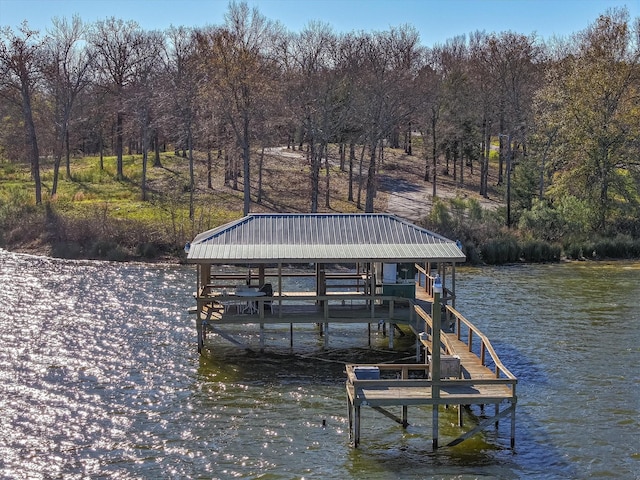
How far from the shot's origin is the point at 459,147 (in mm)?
68438

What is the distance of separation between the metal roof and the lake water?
3.84 m

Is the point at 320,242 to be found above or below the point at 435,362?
above

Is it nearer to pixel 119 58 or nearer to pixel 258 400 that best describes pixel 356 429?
pixel 258 400

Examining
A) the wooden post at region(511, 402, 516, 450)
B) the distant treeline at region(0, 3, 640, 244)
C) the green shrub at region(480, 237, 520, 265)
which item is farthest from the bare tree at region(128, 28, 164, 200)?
the wooden post at region(511, 402, 516, 450)

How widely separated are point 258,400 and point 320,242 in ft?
24.5

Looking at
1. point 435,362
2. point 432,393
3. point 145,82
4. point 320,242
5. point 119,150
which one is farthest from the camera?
point 119,150

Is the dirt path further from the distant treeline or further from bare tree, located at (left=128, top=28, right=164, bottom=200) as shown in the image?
bare tree, located at (left=128, top=28, right=164, bottom=200)

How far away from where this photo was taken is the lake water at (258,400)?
62.4ft

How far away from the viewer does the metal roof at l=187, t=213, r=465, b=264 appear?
2723 centimetres

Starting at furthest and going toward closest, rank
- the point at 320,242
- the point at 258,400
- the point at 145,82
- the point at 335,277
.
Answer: the point at 145,82, the point at 335,277, the point at 320,242, the point at 258,400

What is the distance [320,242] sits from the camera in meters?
28.9

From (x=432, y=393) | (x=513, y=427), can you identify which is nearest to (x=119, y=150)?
(x=432, y=393)

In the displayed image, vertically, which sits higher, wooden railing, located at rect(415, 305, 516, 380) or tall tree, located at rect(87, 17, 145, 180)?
tall tree, located at rect(87, 17, 145, 180)

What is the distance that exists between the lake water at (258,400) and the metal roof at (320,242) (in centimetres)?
384
